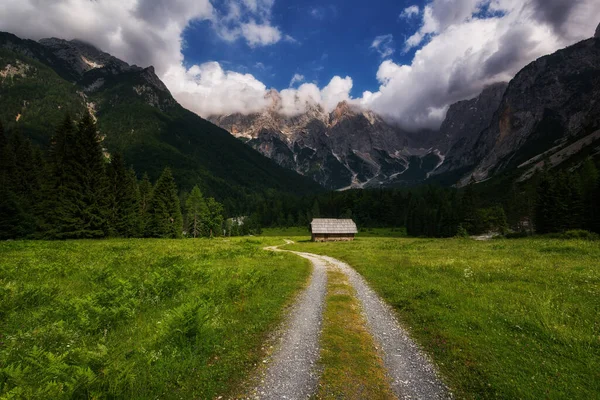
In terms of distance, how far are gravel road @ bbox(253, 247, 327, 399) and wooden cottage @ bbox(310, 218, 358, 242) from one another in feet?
222

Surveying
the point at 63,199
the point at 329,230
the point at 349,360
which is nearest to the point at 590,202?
the point at 329,230

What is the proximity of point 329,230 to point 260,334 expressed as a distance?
7200 cm

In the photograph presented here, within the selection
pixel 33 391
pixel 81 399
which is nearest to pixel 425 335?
pixel 81 399

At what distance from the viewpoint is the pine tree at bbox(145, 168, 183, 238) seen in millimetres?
60119

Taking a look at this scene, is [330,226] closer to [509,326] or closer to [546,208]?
[546,208]

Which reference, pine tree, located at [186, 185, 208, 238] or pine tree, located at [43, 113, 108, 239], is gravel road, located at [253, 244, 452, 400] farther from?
pine tree, located at [186, 185, 208, 238]

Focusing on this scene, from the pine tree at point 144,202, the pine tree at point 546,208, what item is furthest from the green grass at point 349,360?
the pine tree at point 546,208

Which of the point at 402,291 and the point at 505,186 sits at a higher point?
the point at 505,186

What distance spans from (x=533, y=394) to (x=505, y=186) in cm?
22236

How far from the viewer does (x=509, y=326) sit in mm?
10008

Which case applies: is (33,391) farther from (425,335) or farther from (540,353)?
(540,353)

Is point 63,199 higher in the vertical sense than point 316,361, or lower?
higher

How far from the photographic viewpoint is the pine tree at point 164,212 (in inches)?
2367

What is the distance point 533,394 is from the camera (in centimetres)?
624
